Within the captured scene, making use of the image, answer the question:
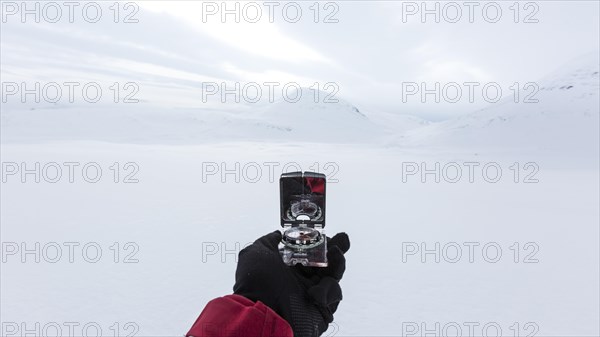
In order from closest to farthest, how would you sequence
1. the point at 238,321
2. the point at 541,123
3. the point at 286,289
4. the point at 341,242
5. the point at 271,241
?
the point at 238,321 < the point at 286,289 < the point at 271,241 < the point at 341,242 < the point at 541,123

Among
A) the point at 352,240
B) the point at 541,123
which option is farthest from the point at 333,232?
the point at 541,123

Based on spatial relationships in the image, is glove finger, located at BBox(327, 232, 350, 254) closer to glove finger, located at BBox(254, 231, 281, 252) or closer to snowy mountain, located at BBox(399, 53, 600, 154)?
glove finger, located at BBox(254, 231, 281, 252)

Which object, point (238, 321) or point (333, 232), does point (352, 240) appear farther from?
point (238, 321)

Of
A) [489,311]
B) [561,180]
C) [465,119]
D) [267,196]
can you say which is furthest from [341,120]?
[489,311]

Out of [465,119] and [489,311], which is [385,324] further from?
[465,119]

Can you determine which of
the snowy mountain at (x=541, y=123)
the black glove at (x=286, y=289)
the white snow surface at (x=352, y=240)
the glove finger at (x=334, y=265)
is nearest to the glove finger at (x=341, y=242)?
the glove finger at (x=334, y=265)

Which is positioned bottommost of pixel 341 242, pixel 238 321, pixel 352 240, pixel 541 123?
pixel 352 240
